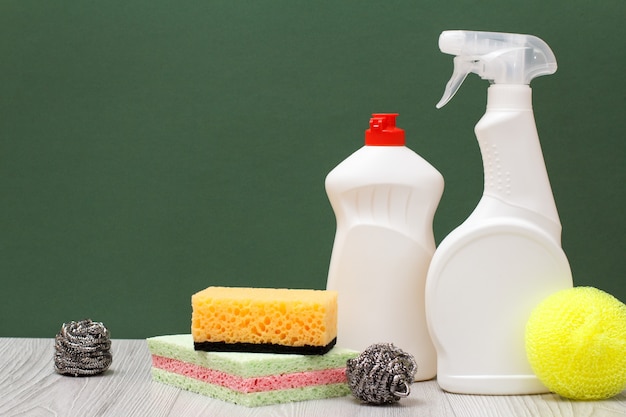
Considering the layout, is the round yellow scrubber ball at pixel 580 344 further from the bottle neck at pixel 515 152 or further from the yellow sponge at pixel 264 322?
the yellow sponge at pixel 264 322

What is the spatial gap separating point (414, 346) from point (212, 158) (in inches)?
20.8

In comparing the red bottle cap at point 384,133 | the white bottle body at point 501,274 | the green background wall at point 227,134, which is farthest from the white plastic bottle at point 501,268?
Answer: the green background wall at point 227,134

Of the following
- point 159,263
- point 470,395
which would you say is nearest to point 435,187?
A: point 470,395

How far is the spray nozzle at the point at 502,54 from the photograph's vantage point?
1.28m

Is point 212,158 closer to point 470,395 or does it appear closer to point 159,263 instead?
point 159,263

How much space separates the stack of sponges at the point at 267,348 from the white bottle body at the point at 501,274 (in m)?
0.14

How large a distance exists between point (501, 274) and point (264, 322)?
0.31 metres

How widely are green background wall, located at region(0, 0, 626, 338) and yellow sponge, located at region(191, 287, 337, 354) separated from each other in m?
0.44

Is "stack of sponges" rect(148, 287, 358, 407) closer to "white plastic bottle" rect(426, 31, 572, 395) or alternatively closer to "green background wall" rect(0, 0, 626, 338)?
"white plastic bottle" rect(426, 31, 572, 395)

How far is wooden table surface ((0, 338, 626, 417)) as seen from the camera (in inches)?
46.3

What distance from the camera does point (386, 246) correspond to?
4.33ft

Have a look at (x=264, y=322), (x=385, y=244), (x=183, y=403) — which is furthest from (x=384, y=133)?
(x=183, y=403)

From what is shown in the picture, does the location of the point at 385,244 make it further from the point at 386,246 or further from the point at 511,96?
the point at 511,96

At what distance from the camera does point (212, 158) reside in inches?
65.6
